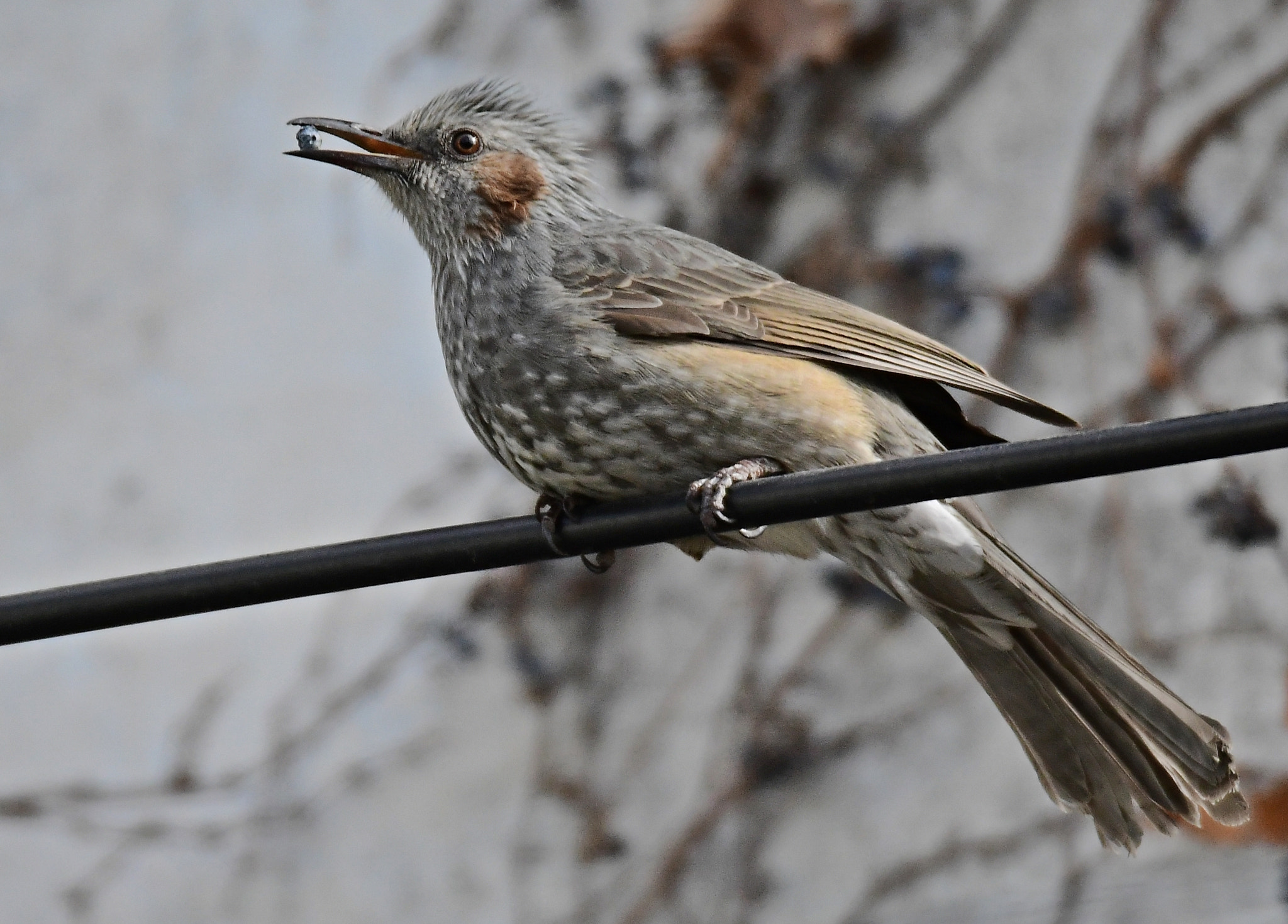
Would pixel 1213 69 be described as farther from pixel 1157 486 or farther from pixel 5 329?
pixel 5 329

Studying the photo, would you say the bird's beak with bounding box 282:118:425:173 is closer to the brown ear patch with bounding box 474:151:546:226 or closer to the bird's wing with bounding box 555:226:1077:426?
the brown ear patch with bounding box 474:151:546:226

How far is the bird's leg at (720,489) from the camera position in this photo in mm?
2955

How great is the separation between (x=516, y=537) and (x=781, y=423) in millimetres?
963

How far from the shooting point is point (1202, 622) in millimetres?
5586

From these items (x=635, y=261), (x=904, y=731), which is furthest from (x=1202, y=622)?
(x=635, y=261)

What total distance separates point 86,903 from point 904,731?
2985 millimetres

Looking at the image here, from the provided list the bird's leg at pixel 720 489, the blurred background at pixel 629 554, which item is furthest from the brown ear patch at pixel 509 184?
the blurred background at pixel 629 554

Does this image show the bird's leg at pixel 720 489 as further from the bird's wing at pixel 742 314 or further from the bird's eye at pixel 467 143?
the bird's eye at pixel 467 143

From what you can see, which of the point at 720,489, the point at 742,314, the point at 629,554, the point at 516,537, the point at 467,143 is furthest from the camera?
the point at 629,554

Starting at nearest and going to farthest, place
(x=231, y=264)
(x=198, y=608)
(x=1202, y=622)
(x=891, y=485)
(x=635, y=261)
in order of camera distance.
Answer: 1. (x=891, y=485)
2. (x=198, y=608)
3. (x=635, y=261)
4. (x=1202, y=622)
5. (x=231, y=264)

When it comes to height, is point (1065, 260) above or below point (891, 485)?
above

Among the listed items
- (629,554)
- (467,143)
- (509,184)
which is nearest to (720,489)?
(509,184)

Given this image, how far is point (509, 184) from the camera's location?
4.06m

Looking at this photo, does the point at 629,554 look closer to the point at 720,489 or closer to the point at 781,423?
the point at 781,423
